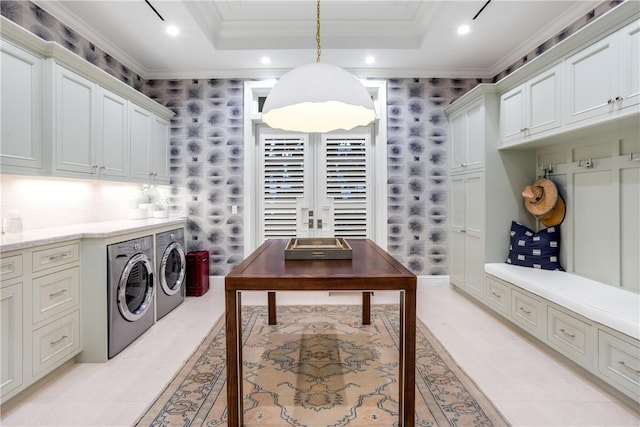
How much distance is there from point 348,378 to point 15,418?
1890 mm

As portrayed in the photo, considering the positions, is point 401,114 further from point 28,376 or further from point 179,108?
point 28,376

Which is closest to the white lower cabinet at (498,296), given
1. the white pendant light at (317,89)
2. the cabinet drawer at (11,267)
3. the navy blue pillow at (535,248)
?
the navy blue pillow at (535,248)

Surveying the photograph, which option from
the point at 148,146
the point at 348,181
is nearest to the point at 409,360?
the point at 348,181

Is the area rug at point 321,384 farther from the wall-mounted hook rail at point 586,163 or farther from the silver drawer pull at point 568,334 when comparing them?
the wall-mounted hook rail at point 586,163

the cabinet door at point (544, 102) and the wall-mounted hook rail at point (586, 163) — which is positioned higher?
the cabinet door at point (544, 102)

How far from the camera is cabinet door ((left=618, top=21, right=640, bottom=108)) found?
2039 mm

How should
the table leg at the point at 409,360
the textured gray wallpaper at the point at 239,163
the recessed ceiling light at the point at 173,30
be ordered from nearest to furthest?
1. the table leg at the point at 409,360
2. the recessed ceiling light at the point at 173,30
3. the textured gray wallpaper at the point at 239,163

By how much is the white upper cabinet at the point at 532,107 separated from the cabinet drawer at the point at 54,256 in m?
3.87

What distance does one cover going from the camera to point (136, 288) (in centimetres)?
283

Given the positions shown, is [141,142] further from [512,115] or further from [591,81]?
[591,81]

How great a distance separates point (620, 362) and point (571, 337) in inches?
14.8

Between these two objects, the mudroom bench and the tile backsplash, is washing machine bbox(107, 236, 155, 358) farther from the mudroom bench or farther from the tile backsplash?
the mudroom bench

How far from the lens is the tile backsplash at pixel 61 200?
2.50m

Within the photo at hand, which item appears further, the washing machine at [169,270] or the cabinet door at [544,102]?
the washing machine at [169,270]
